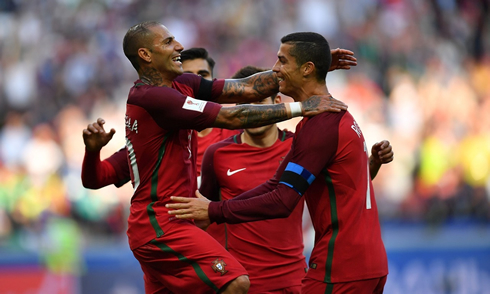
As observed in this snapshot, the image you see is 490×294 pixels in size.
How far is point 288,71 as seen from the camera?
17.3ft

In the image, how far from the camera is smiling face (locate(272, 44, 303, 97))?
17.2ft

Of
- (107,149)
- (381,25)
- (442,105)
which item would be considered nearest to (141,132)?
(107,149)

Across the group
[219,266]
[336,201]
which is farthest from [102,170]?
[336,201]

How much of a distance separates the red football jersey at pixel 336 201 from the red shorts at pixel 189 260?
1.38ft

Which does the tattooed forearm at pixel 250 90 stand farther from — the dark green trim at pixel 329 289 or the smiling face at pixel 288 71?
the dark green trim at pixel 329 289

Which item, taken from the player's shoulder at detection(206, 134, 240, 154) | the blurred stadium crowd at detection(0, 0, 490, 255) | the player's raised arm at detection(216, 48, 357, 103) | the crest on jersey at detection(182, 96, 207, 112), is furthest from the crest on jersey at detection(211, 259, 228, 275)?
the blurred stadium crowd at detection(0, 0, 490, 255)

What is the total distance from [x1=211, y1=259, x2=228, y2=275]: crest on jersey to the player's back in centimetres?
63

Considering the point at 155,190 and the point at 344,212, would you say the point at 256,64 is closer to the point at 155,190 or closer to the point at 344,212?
the point at 155,190

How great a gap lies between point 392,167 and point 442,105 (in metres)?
2.22

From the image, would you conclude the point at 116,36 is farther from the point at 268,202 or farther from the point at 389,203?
the point at 268,202

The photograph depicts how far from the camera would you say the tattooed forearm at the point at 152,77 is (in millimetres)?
5523

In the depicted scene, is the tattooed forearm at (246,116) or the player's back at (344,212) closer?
the player's back at (344,212)

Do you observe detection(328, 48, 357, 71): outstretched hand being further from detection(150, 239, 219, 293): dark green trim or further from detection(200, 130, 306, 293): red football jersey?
detection(150, 239, 219, 293): dark green trim

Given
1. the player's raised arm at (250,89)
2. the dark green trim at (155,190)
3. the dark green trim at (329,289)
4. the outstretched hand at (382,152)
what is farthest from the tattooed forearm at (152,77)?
the dark green trim at (329,289)
